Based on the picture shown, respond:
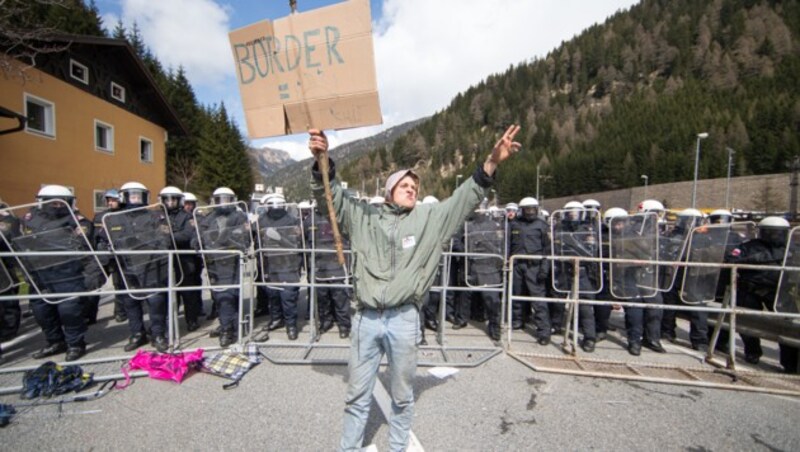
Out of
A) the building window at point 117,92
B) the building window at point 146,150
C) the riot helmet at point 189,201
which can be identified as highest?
the building window at point 117,92

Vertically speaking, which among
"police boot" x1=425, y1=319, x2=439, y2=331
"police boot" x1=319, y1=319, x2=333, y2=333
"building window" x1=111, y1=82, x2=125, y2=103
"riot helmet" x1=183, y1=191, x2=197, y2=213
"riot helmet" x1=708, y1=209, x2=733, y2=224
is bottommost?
"police boot" x1=425, y1=319, x2=439, y2=331

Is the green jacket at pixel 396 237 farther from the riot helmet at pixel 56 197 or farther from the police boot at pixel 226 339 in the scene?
the riot helmet at pixel 56 197

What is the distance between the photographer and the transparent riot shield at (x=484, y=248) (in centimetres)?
562

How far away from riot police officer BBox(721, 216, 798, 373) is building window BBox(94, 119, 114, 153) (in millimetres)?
22139

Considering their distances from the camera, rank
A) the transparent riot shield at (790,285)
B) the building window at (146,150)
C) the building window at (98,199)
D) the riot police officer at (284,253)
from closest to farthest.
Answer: the transparent riot shield at (790,285) < the riot police officer at (284,253) < the building window at (98,199) < the building window at (146,150)

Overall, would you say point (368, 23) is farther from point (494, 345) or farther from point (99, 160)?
point (99, 160)

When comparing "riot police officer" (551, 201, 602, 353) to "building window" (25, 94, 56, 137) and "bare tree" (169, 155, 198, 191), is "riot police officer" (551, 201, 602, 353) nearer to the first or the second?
"building window" (25, 94, 56, 137)

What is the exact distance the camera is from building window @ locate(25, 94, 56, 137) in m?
13.2

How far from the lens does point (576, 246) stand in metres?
5.47

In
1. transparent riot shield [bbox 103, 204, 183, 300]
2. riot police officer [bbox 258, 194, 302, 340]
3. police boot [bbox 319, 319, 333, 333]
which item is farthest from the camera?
police boot [bbox 319, 319, 333, 333]

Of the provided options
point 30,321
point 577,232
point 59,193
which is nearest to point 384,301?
point 577,232

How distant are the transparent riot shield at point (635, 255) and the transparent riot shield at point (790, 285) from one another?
4.37 feet

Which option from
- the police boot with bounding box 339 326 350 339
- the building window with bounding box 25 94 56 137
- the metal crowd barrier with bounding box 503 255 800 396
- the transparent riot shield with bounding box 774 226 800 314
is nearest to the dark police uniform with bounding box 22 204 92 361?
the police boot with bounding box 339 326 350 339

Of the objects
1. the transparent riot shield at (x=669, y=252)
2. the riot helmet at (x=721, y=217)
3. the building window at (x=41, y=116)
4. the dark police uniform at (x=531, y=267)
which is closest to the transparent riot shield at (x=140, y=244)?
the dark police uniform at (x=531, y=267)
